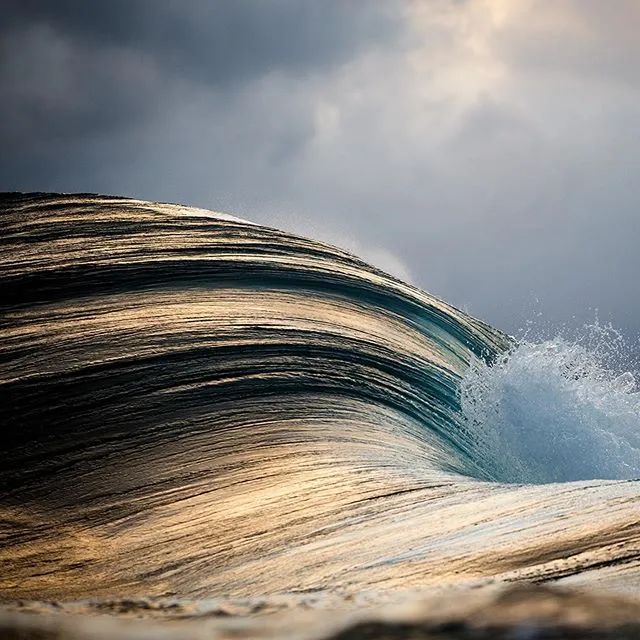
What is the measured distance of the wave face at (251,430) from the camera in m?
2.46

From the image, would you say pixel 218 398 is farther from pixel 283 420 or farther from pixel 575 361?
pixel 575 361

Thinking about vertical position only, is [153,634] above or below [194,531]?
below

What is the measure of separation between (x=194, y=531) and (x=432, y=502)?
0.94 metres

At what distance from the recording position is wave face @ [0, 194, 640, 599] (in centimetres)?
246

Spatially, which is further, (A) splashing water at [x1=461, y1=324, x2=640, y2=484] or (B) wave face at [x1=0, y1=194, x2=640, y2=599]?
(A) splashing water at [x1=461, y1=324, x2=640, y2=484]

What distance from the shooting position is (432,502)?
9.96ft

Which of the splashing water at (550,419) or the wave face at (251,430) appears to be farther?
the splashing water at (550,419)

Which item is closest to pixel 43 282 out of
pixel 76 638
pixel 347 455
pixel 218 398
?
pixel 218 398

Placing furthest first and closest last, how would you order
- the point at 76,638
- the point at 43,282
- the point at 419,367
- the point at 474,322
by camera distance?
the point at 474,322 → the point at 419,367 → the point at 43,282 → the point at 76,638

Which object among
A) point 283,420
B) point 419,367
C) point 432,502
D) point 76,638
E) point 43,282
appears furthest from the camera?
point 419,367

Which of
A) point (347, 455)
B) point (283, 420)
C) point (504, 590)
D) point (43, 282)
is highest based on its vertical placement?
point (43, 282)

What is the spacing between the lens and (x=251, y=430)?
4160mm

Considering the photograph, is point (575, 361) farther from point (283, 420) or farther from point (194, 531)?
point (194, 531)

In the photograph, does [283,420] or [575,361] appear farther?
[575,361]
